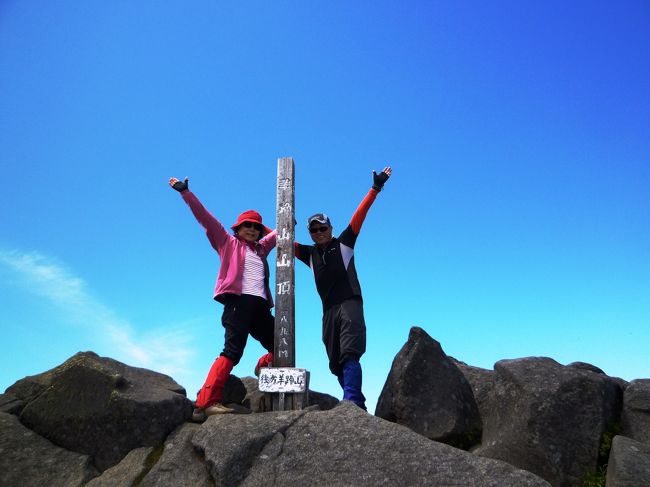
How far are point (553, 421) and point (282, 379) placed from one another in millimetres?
4208

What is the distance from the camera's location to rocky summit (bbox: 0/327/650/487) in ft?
20.6

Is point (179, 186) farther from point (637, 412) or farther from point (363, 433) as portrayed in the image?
point (637, 412)

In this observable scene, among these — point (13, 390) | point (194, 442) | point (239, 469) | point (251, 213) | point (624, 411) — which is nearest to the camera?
Answer: point (239, 469)

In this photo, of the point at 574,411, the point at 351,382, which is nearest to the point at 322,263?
the point at 351,382

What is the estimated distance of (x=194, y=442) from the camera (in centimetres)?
716

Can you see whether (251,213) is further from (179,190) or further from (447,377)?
(447,377)

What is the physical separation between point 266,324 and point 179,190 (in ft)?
9.70

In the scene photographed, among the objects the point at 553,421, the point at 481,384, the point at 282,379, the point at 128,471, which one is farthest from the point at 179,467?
the point at 553,421

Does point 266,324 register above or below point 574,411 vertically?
above

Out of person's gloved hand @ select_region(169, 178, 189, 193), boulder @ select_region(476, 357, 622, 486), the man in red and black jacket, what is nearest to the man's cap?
the man in red and black jacket

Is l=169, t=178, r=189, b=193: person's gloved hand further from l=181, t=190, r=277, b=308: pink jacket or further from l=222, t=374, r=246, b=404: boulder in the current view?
l=222, t=374, r=246, b=404: boulder

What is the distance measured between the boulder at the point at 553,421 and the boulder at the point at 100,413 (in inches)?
197

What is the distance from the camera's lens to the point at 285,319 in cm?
890

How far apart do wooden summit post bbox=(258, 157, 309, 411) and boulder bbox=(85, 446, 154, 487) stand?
2058 mm
